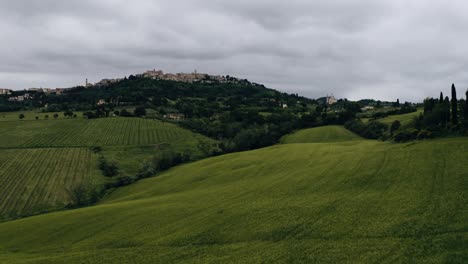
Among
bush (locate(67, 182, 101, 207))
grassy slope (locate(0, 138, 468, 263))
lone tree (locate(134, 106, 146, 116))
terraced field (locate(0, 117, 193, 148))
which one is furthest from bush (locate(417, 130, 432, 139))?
lone tree (locate(134, 106, 146, 116))

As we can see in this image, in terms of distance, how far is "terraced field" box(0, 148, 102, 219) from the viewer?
8594 cm

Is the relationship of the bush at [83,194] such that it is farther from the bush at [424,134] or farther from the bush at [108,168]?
the bush at [424,134]

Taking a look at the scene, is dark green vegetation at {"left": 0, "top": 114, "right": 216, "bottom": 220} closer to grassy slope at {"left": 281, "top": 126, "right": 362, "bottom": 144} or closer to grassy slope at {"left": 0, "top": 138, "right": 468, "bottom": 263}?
grassy slope at {"left": 0, "top": 138, "right": 468, "bottom": 263}

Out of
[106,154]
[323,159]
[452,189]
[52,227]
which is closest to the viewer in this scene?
[452,189]

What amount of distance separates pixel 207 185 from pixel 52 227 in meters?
26.7

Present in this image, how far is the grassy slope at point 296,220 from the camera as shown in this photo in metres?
33.9

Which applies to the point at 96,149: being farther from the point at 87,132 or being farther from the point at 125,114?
the point at 125,114

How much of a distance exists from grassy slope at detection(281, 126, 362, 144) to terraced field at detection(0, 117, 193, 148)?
41.9 meters

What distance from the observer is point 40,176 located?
332ft

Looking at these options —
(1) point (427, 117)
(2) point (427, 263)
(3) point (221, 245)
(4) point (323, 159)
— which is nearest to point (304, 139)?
(1) point (427, 117)

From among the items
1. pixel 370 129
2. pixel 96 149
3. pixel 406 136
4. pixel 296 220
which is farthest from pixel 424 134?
pixel 96 149

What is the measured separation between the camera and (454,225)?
34031 millimetres

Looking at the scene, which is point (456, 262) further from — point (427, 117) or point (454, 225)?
point (427, 117)

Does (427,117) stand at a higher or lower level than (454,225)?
higher
